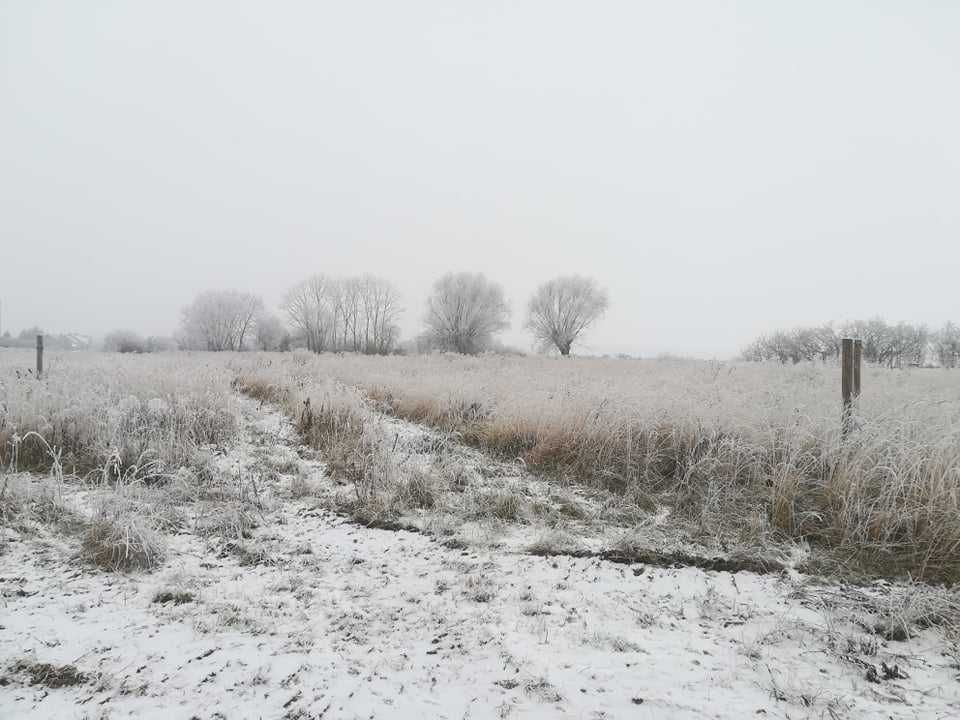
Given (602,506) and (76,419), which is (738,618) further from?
(76,419)

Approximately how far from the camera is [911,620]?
2.18 meters

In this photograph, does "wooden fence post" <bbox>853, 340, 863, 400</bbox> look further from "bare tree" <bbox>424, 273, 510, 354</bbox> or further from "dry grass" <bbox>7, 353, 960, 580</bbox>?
"bare tree" <bbox>424, 273, 510, 354</bbox>

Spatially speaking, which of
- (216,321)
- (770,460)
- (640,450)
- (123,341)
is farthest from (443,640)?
(123,341)

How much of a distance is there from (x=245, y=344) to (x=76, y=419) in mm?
50853

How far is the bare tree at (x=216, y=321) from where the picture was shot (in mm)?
47625

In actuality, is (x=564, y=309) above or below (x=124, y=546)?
above

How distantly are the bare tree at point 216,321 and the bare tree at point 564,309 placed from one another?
110ft

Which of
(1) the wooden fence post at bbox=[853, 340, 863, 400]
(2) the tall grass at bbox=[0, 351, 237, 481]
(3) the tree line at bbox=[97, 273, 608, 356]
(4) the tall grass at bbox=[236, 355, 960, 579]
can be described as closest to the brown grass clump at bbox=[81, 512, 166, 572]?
(2) the tall grass at bbox=[0, 351, 237, 481]

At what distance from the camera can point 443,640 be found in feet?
6.95

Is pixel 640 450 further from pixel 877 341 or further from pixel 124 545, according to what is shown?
pixel 877 341

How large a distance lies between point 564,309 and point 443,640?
43653 millimetres

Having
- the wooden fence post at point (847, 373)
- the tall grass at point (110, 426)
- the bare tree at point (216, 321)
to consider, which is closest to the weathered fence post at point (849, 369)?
the wooden fence post at point (847, 373)

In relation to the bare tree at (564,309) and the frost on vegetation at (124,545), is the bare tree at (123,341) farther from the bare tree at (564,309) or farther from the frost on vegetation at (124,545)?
the frost on vegetation at (124,545)

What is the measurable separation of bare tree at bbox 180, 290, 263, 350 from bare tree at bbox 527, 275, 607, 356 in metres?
33.7
